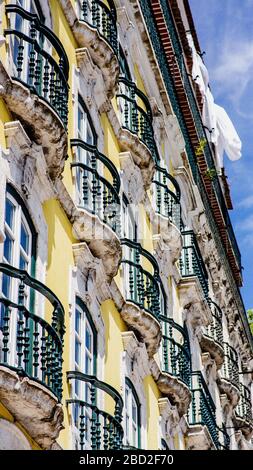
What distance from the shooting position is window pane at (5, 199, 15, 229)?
13.3 meters

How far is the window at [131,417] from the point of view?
1716 cm

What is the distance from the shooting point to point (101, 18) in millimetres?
19141

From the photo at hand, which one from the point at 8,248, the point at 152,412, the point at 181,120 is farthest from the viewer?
the point at 181,120

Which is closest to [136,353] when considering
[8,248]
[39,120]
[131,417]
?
[131,417]

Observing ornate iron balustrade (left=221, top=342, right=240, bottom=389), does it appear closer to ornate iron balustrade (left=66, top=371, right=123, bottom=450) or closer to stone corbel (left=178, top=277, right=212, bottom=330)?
stone corbel (left=178, top=277, right=212, bottom=330)

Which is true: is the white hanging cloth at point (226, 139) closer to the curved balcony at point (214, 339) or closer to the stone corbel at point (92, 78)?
the curved balcony at point (214, 339)

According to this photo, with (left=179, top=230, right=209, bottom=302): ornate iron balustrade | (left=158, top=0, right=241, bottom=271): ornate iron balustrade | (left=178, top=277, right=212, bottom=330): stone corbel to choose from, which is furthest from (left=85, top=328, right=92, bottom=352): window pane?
(left=158, top=0, right=241, bottom=271): ornate iron balustrade

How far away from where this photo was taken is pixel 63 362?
559 inches

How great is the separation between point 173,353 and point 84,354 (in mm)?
5232

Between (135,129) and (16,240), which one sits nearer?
(16,240)

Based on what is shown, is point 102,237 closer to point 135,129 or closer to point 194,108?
point 135,129

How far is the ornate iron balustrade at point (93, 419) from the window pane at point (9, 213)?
2.10 meters

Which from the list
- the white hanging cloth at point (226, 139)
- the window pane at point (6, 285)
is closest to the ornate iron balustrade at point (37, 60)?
the window pane at point (6, 285)
